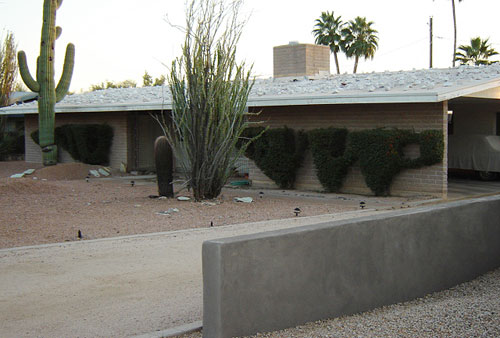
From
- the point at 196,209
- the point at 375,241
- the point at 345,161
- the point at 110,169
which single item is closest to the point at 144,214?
the point at 196,209

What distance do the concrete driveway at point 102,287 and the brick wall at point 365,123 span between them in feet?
23.2

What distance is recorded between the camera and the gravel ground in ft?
17.3

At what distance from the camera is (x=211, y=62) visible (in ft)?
47.4

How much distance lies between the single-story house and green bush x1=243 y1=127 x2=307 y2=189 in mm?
402

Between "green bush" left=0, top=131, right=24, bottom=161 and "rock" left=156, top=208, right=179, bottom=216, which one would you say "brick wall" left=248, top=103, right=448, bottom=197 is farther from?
"green bush" left=0, top=131, right=24, bottom=161

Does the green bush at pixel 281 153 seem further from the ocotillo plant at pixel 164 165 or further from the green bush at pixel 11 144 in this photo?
the green bush at pixel 11 144

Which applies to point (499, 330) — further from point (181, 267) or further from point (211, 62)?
point (211, 62)

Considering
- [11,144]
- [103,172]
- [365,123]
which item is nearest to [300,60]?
[103,172]

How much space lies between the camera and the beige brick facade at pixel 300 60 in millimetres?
27312

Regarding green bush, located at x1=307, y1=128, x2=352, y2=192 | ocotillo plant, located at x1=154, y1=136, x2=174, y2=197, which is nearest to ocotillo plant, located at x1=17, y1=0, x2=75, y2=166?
ocotillo plant, located at x1=154, y1=136, x2=174, y2=197

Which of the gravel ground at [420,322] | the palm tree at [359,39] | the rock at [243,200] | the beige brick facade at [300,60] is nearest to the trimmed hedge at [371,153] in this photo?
the rock at [243,200]

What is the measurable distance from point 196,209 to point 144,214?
4.18ft

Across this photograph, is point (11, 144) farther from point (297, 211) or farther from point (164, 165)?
point (297, 211)

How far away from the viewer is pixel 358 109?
17016 mm
